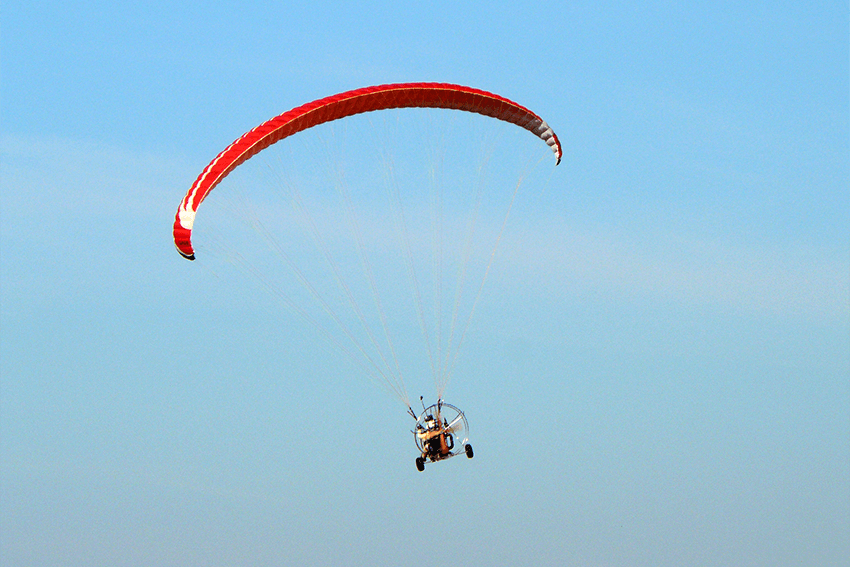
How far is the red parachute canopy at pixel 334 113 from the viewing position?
35250 mm

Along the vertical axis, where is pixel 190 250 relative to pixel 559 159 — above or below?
below

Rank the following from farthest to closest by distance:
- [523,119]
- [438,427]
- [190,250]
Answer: [523,119] < [438,427] < [190,250]

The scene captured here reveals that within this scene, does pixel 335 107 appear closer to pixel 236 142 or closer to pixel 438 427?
pixel 236 142

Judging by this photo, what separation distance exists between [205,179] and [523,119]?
9.55 metres

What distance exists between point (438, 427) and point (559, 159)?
8.74 meters

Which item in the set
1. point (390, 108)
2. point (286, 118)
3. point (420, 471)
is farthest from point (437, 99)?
point (420, 471)

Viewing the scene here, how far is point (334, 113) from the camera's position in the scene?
124 ft

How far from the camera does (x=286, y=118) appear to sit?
36562 millimetres

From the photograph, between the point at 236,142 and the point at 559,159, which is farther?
the point at 559,159

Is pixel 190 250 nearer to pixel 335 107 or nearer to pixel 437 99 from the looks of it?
pixel 335 107

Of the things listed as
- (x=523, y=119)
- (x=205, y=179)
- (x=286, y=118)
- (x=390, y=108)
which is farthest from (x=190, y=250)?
(x=523, y=119)

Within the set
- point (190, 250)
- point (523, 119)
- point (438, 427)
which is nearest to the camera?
point (190, 250)

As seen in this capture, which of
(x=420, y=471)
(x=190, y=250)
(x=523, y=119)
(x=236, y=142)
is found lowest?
(x=420, y=471)

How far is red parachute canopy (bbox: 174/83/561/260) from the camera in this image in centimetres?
3525
